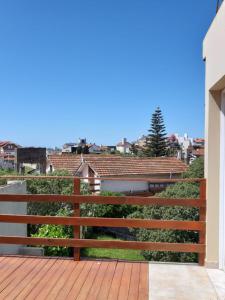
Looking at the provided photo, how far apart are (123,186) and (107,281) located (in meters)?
22.9

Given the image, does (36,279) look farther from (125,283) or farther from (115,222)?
(115,222)

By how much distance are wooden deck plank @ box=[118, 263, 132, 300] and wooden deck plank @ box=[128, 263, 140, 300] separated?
0.11ft

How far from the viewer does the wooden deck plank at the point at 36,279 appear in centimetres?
378

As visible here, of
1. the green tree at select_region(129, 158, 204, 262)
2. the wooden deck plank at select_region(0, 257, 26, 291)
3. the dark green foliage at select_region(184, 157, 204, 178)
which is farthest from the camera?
the dark green foliage at select_region(184, 157, 204, 178)

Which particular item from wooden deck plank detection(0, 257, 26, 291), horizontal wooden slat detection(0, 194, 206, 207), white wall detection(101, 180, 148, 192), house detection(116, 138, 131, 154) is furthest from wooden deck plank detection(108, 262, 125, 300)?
house detection(116, 138, 131, 154)

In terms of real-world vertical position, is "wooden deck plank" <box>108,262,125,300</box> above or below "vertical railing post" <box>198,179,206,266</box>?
below

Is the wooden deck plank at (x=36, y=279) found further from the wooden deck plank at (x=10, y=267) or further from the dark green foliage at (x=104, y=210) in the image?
the dark green foliage at (x=104, y=210)

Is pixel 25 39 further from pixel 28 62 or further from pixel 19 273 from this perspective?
pixel 19 273

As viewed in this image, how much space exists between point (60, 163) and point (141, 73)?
9745mm

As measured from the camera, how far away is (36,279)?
4172 mm

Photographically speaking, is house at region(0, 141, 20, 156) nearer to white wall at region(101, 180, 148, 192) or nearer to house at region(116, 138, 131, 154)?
house at region(116, 138, 131, 154)

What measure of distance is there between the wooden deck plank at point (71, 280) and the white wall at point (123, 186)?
20323mm

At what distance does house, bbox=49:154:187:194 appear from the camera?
2695 centimetres

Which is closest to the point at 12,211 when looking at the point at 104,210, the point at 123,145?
the point at 104,210
